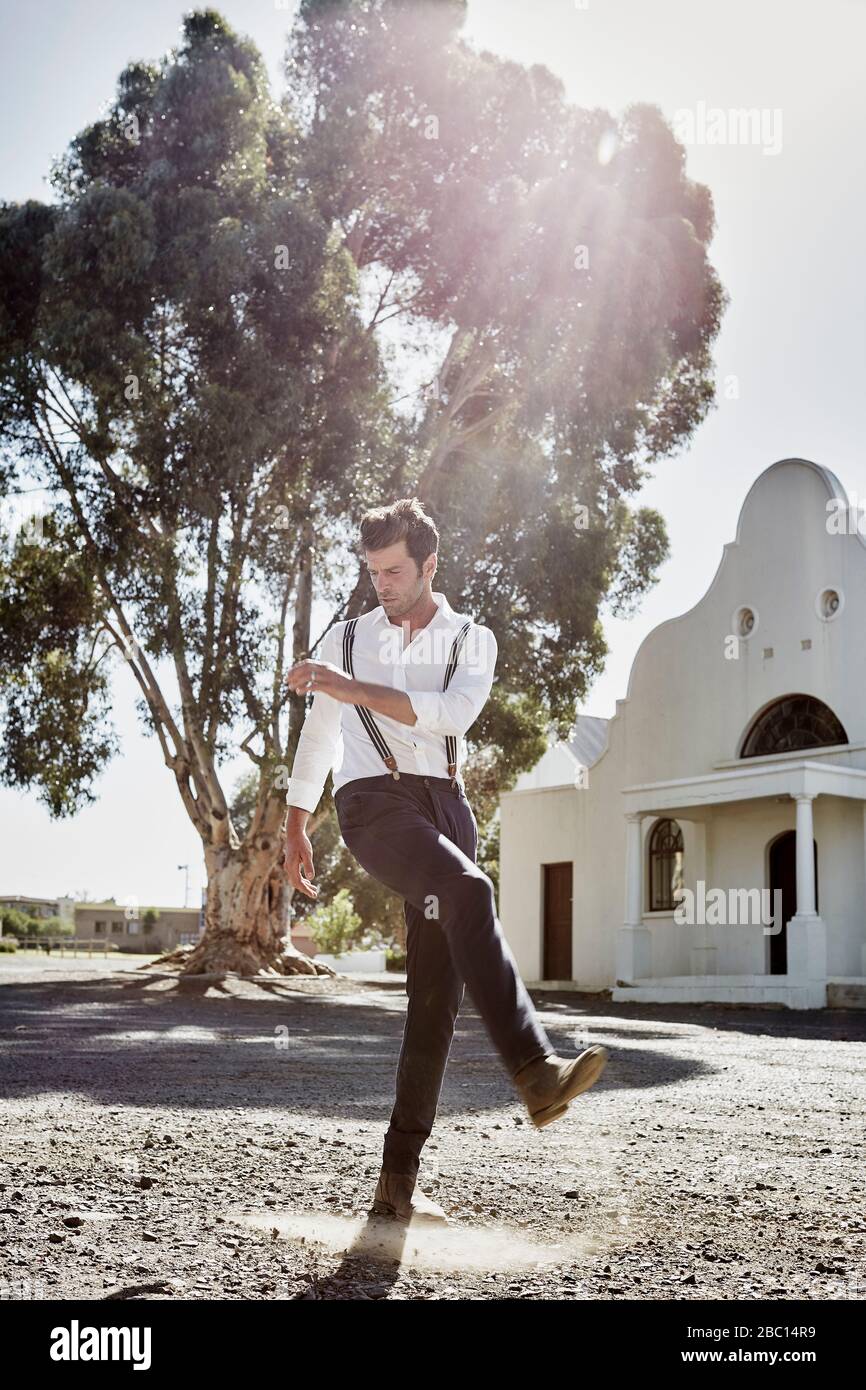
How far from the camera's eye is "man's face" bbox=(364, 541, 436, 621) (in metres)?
3.40

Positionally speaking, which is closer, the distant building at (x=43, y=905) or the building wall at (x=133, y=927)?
the building wall at (x=133, y=927)

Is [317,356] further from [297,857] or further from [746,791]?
[297,857]

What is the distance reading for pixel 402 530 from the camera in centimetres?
339

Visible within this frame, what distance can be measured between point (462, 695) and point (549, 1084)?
3.17ft

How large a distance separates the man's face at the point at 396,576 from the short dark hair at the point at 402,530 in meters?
0.02

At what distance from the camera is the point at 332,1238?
3014mm

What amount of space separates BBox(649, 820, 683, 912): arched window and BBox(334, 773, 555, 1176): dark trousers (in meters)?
20.9

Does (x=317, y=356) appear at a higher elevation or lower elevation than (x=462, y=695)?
higher

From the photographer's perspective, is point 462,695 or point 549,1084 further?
point 462,695

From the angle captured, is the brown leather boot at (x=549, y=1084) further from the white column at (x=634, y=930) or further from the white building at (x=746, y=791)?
the white column at (x=634, y=930)

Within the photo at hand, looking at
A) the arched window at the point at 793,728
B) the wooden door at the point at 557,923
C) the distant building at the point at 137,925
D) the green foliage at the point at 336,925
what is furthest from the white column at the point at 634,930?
the distant building at the point at 137,925

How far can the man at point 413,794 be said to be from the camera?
117 inches

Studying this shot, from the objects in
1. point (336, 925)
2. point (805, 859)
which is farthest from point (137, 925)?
point (805, 859)
